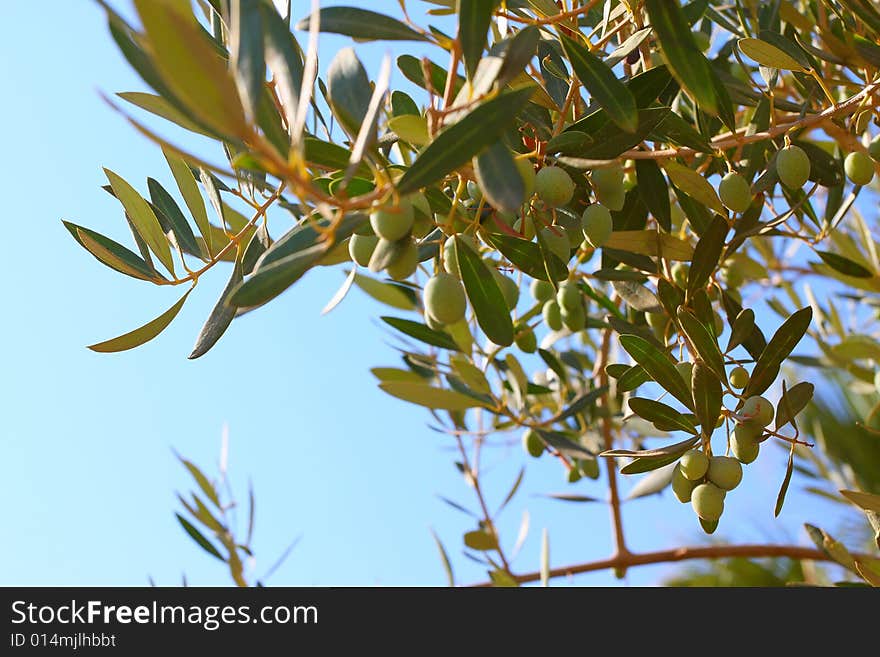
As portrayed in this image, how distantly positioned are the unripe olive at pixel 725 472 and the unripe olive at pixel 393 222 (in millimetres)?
441

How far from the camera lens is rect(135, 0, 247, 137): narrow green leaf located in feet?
1.17

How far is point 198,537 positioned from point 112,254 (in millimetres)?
1122

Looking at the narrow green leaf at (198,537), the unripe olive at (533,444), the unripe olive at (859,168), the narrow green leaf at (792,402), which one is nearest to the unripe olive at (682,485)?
the narrow green leaf at (792,402)

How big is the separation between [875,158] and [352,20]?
29.7 inches

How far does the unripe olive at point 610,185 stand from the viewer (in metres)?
0.78

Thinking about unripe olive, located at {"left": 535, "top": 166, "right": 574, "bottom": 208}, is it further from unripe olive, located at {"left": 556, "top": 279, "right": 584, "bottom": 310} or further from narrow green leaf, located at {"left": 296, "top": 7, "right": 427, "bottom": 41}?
unripe olive, located at {"left": 556, "top": 279, "right": 584, "bottom": 310}

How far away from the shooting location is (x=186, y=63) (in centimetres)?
36

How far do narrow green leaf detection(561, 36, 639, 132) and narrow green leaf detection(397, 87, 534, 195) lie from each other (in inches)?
8.2

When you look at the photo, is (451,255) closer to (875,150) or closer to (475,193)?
(475,193)

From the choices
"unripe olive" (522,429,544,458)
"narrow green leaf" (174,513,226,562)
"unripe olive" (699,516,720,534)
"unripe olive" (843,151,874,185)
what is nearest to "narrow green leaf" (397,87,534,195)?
"unripe olive" (699,516,720,534)

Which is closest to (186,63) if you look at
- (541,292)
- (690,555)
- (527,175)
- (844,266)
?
(527,175)
